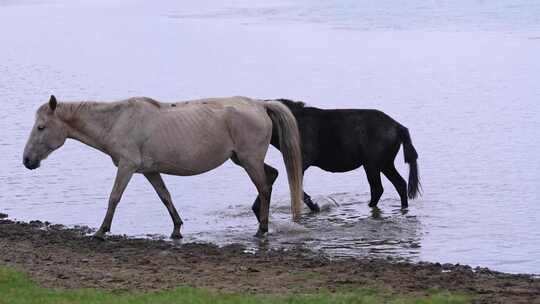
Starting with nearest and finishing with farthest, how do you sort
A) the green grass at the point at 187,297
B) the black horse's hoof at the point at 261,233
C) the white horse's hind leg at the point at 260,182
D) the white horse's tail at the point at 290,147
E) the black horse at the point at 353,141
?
the green grass at the point at 187,297
the white horse's hind leg at the point at 260,182
the white horse's tail at the point at 290,147
the black horse's hoof at the point at 261,233
the black horse at the point at 353,141

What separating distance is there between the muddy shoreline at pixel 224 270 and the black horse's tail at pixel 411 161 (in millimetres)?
3133

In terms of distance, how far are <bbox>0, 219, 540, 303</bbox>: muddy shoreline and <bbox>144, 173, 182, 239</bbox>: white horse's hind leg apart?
0.54 m

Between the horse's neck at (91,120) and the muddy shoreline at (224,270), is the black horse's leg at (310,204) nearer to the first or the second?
the muddy shoreline at (224,270)

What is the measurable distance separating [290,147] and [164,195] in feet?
5.14

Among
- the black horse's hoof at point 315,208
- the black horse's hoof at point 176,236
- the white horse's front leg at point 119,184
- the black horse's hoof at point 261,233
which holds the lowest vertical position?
the black horse's hoof at point 176,236

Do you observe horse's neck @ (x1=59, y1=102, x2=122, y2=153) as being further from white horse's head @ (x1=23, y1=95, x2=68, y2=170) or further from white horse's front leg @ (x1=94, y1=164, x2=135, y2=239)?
white horse's front leg @ (x1=94, y1=164, x2=135, y2=239)

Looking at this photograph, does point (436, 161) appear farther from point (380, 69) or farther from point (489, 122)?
point (380, 69)

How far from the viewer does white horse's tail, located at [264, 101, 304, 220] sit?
12984 millimetres

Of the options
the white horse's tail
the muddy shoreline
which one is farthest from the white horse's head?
the white horse's tail

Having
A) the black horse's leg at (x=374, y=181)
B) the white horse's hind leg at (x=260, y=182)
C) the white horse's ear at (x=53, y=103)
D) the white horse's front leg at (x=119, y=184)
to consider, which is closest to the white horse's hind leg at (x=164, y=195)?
the white horse's front leg at (x=119, y=184)

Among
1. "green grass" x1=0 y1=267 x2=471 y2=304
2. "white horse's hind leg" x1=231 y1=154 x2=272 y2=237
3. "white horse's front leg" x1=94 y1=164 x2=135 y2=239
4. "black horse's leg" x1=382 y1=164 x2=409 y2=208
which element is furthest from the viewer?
"black horse's leg" x1=382 y1=164 x2=409 y2=208

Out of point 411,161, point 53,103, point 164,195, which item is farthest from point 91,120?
point 411,161

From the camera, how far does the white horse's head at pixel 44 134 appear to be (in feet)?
40.6

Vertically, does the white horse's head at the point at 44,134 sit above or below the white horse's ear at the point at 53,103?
below
